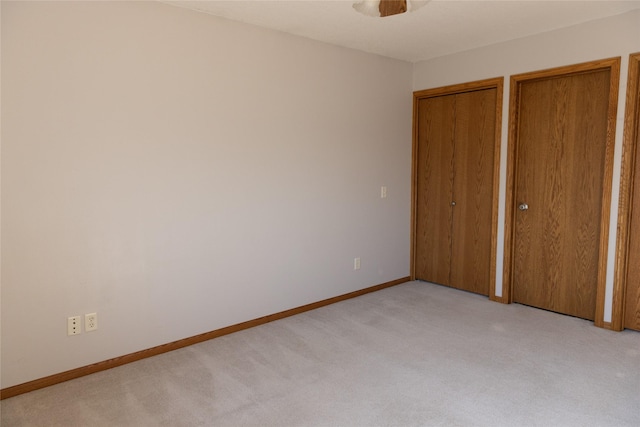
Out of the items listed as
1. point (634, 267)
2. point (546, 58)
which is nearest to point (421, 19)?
point (546, 58)

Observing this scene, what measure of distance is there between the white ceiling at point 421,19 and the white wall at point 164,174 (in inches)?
6.7

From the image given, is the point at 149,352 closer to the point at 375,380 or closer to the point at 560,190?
the point at 375,380

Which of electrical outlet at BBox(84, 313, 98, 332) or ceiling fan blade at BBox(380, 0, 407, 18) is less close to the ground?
ceiling fan blade at BBox(380, 0, 407, 18)

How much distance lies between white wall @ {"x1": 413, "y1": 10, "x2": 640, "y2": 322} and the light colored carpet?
2.85 ft

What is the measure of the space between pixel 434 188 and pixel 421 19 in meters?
1.87

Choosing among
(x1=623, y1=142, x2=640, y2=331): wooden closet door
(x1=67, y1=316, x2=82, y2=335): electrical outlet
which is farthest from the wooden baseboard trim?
(x1=623, y1=142, x2=640, y2=331): wooden closet door

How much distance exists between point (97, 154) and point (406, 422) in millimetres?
2332

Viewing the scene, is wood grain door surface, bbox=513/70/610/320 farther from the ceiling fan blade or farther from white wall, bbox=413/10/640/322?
the ceiling fan blade

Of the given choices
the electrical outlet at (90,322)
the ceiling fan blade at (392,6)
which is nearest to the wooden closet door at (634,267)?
the ceiling fan blade at (392,6)

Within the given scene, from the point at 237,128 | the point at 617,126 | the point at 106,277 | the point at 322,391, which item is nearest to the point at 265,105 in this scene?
the point at 237,128

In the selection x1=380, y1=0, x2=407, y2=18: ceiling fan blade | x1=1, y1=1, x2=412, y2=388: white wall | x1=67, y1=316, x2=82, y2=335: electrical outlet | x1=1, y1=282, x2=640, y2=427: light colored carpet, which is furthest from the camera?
x1=67, y1=316, x2=82, y2=335: electrical outlet

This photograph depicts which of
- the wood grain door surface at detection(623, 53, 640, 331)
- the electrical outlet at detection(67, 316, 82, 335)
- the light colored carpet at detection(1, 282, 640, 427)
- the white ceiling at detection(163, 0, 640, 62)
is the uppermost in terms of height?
the white ceiling at detection(163, 0, 640, 62)

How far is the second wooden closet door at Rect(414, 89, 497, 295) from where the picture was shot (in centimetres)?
421

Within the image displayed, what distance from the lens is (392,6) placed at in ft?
6.43
